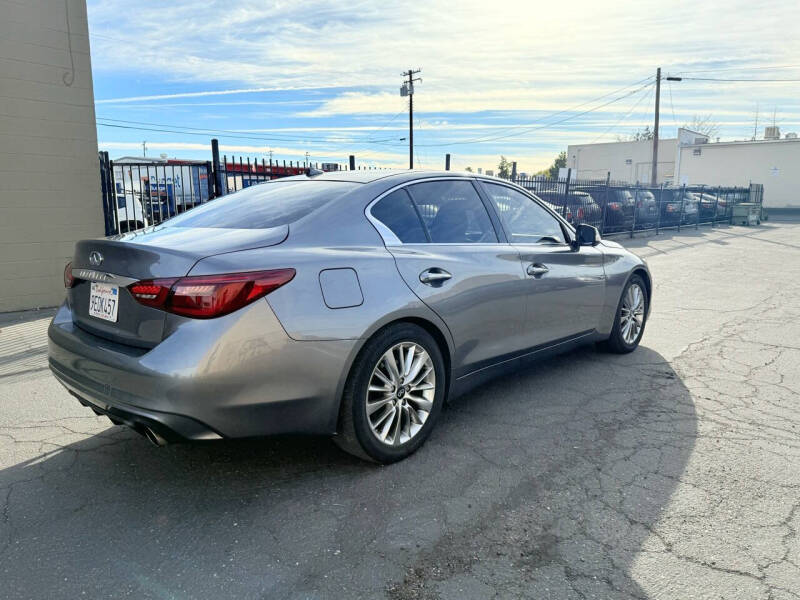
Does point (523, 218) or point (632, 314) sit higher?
point (523, 218)

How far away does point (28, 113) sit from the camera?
766 cm

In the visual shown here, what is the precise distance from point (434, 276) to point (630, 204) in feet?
60.1

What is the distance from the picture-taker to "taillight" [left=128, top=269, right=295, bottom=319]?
104 inches

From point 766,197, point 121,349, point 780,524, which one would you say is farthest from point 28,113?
point 766,197

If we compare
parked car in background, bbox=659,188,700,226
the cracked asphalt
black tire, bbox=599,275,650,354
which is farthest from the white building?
the cracked asphalt

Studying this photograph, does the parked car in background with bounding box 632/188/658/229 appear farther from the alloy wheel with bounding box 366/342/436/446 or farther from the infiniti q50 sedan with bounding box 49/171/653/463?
the alloy wheel with bounding box 366/342/436/446

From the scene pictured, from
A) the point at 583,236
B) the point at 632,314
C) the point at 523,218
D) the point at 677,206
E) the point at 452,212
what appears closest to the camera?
the point at 452,212

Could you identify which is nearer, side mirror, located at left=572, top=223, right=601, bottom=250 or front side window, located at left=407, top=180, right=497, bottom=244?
front side window, located at left=407, top=180, right=497, bottom=244

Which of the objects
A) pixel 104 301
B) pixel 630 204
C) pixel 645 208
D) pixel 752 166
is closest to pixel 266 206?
pixel 104 301

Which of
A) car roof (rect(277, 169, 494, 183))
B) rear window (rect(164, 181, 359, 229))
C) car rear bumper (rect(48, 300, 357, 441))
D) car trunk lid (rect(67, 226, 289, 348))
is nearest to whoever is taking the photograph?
car rear bumper (rect(48, 300, 357, 441))

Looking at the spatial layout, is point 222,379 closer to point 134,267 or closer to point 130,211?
point 134,267

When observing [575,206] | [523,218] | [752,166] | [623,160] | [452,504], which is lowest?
[452,504]

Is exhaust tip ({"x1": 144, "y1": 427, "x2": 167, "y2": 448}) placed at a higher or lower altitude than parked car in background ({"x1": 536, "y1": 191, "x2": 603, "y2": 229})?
lower

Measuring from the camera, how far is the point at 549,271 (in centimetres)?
438
